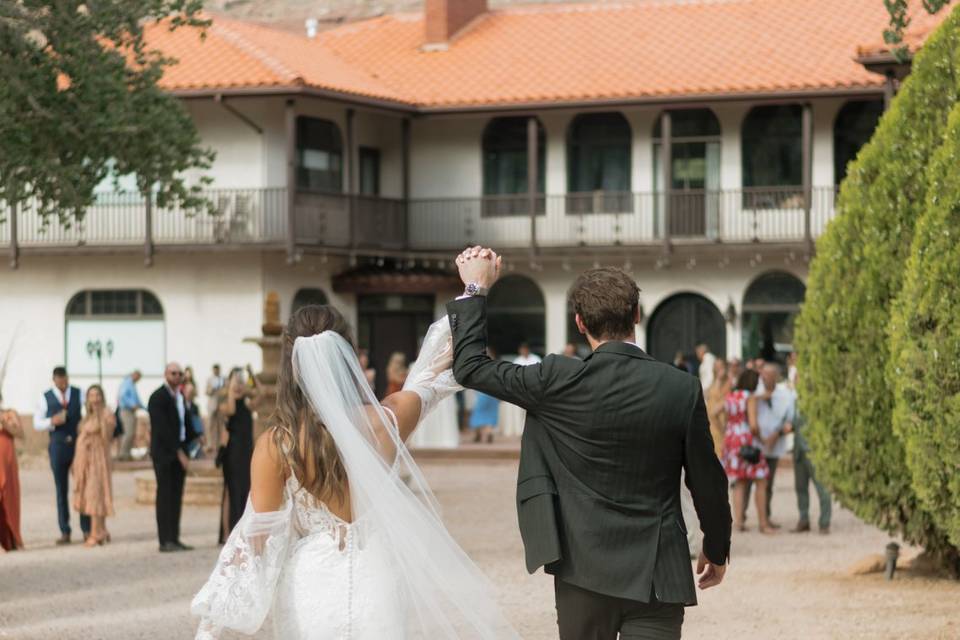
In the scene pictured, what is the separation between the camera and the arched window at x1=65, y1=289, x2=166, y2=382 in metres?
37.2

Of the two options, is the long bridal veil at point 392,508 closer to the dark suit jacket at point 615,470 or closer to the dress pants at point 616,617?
the dark suit jacket at point 615,470

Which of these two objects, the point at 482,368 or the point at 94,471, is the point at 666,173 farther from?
the point at 482,368

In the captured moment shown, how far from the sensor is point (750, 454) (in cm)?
1808

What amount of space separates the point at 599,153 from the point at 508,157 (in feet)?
6.52

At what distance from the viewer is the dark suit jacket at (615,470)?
220 inches

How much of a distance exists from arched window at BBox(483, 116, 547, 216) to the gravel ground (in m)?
18.5

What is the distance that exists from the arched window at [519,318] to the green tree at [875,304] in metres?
24.9

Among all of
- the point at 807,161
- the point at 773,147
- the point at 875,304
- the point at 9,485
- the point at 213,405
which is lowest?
the point at 213,405

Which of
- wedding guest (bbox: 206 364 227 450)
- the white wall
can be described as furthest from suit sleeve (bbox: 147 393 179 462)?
the white wall

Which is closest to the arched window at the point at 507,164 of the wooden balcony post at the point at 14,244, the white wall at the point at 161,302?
the white wall at the point at 161,302

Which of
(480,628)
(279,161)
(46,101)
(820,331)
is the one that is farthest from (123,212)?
(480,628)

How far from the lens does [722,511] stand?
577cm

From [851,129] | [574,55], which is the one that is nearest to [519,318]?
[574,55]

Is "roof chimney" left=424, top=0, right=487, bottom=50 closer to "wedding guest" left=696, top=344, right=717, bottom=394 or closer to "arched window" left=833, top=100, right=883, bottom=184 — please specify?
"arched window" left=833, top=100, right=883, bottom=184
